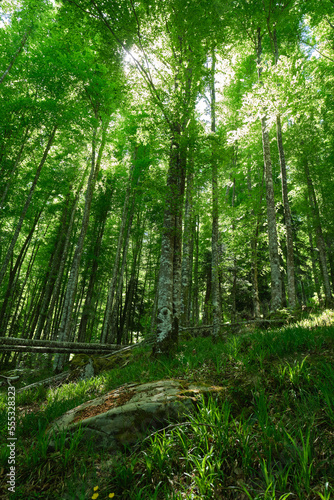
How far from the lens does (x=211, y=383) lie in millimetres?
3303

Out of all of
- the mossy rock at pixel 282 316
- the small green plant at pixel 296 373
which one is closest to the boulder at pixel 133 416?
the small green plant at pixel 296 373

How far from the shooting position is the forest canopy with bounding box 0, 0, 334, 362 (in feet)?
19.4

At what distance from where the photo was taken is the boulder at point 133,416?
264 cm

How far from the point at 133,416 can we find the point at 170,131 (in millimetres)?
6318

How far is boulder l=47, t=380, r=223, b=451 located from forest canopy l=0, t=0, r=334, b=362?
247cm

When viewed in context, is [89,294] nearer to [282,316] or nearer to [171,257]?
[171,257]

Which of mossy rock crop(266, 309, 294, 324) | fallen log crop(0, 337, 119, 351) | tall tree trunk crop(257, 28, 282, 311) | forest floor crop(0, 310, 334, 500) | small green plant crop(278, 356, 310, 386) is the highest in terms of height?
tall tree trunk crop(257, 28, 282, 311)

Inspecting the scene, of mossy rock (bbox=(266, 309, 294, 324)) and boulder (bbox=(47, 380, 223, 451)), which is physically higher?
mossy rock (bbox=(266, 309, 294, 324))

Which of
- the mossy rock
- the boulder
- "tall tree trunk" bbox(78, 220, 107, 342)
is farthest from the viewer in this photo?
"tall tree trunk" bbox(78, 220, 107, 342)

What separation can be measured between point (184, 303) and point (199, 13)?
924 centimetres

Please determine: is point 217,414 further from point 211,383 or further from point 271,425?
point 211,383

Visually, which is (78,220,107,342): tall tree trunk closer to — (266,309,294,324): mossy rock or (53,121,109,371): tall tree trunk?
(53,121,109,371): tall tree trunk

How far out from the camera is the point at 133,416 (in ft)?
9.11

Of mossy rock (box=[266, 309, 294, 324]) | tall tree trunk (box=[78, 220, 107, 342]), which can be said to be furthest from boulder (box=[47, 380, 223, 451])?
tall tree trunk (box=[78, 220, 107, 342])
